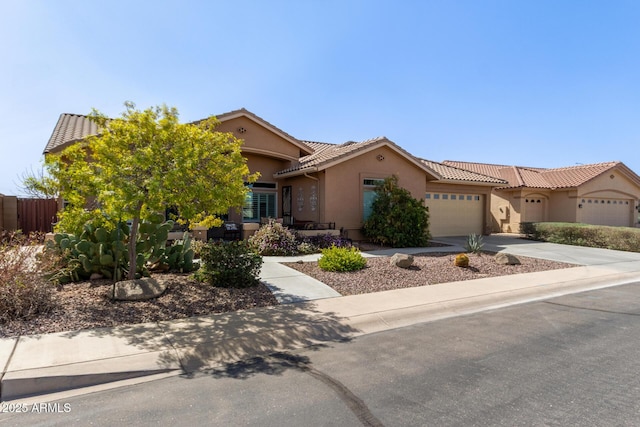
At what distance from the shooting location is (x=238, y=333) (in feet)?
18.4

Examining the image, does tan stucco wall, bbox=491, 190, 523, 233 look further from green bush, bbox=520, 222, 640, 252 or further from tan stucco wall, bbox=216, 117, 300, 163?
tan stucco wall, bbox=216, 117, 300, 163

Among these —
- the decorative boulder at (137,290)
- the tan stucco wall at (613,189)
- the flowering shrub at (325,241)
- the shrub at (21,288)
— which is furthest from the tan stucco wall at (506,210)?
the shrub at (21,288)

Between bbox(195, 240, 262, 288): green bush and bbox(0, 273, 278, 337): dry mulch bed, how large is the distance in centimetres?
20

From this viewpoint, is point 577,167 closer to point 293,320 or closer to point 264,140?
point 264,140

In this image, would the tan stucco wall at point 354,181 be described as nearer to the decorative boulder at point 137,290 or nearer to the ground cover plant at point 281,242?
the ground cover plant at point 281,242

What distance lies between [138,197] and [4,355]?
2633mm

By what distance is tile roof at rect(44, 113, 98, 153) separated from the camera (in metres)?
13.5

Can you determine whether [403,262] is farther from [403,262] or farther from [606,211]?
[606,211]

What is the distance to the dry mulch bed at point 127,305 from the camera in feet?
18.5

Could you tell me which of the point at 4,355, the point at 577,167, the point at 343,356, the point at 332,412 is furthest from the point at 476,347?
the point at 577,167

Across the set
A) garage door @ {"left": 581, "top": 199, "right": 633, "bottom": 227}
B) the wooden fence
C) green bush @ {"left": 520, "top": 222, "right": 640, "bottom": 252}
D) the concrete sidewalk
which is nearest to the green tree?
the concrete sidewalk

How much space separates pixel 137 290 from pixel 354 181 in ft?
36.4

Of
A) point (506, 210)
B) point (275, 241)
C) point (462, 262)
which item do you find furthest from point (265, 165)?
point (506, 210)

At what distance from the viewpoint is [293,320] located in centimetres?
625
